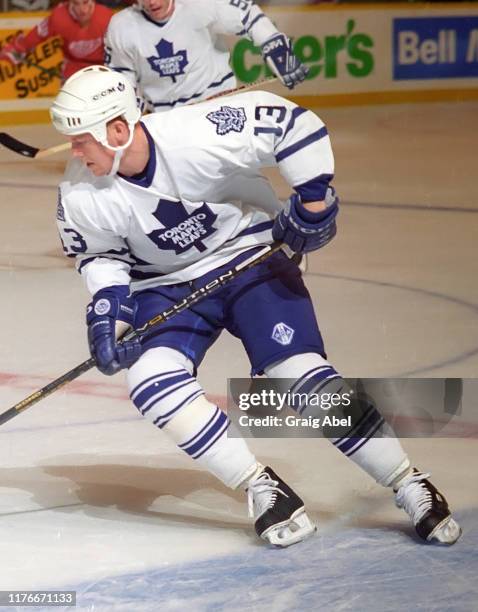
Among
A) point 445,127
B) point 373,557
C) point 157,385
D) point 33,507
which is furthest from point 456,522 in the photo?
point 445,127

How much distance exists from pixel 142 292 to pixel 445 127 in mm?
6618

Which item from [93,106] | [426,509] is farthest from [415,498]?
[93,106]

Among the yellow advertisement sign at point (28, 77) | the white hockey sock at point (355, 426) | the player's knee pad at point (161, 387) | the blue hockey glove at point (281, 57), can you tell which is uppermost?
the player's knee pad at point (161, 387)

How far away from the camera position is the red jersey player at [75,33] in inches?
333

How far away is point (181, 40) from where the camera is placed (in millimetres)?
6410

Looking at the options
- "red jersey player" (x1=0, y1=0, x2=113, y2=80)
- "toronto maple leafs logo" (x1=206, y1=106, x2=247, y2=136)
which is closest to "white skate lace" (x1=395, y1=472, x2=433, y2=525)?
"toronto maple leafs logo" (x1=206, y1=106, x2=247, y2=136)

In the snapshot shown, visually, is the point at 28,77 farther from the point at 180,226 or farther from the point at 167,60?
the point at 180,226

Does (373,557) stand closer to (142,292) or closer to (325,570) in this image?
(325,570)

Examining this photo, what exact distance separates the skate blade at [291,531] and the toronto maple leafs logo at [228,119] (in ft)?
2.80

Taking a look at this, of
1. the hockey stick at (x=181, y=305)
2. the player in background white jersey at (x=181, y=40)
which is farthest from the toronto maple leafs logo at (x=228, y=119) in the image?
the player in background white jersey at (x=181, y=40)

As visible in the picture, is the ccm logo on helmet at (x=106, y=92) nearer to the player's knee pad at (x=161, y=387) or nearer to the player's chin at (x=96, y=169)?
the player's chin at (x=96, y=169)

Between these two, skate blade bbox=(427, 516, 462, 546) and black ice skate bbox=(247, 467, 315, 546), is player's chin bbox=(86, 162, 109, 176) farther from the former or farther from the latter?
skate blade bbox=(427, 516, 462, 546)

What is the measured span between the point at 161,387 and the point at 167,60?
3.57m

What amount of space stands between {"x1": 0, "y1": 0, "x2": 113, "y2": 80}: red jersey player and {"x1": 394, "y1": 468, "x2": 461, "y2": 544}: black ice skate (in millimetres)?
5745
